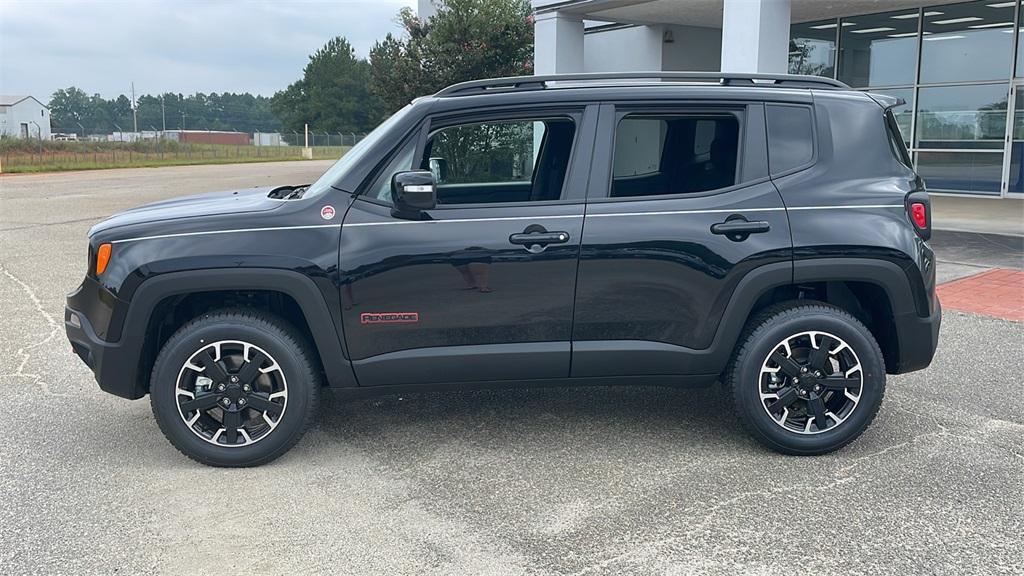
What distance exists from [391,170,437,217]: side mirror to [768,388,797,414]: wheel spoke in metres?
1.88

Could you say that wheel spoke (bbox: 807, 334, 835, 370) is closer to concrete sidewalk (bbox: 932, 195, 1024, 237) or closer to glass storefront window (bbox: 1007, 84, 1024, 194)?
concrete sidewalk (bbox: 932, 195, 1024, 237)

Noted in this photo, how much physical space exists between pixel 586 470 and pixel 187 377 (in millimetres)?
1893

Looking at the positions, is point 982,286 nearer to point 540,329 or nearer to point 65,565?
point 540,329

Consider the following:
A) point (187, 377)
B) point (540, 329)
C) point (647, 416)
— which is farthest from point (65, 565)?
point (647, 416)

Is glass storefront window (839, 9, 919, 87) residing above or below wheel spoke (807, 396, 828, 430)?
above

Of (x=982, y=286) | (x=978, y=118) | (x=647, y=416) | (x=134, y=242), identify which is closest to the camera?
(x=134, y=242)

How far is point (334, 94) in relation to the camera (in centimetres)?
9419

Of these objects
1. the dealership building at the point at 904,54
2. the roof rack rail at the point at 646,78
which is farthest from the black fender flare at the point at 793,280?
the dealership building at the point at 904,54

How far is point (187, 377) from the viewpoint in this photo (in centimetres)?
405

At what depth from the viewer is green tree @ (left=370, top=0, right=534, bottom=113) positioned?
55.6ft

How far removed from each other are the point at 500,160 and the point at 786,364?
1.71 metres

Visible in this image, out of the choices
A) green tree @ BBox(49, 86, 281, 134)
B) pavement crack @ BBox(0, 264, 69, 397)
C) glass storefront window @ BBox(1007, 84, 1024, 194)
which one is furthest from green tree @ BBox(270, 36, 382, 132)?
pavement crack @ BBox(0, 264, 69, 397)

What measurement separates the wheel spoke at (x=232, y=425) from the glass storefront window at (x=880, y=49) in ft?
52.7

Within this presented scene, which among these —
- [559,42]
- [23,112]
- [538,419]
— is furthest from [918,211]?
[23,112]
